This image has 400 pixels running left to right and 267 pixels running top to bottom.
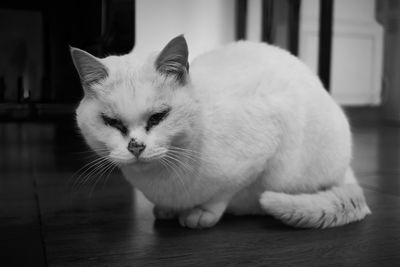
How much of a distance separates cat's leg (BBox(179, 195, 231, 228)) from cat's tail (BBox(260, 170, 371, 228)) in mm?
91

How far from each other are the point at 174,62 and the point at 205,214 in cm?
33

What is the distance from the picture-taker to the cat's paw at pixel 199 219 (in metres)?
0.96

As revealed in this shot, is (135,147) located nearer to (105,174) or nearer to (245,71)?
→ (245,71)

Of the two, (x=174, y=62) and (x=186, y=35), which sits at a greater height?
(x=186, y=35)

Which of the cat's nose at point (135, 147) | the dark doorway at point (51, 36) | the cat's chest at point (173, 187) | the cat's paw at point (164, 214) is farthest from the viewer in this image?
the dark doorway at point (51, 36)

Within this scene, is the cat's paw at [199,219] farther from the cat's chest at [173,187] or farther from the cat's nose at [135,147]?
the cat's nose at [135,147]

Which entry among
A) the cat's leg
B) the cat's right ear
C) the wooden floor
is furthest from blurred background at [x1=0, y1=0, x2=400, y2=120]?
the cat's leg

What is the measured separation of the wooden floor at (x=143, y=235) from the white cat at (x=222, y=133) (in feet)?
0.17

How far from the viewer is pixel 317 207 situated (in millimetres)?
957

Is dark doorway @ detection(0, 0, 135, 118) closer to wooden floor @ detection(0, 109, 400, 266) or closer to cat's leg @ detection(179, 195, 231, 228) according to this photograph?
wooden floor @ detection(0, 109, 400, 266)

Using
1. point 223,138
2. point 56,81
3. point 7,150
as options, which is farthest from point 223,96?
point 7,150

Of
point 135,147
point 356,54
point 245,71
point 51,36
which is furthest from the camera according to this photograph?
point 356,54

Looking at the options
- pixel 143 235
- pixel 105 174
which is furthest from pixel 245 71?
pixel 105 174

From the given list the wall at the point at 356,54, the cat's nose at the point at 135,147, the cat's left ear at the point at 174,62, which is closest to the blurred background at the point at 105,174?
the cat's nose at the point at 135,147
